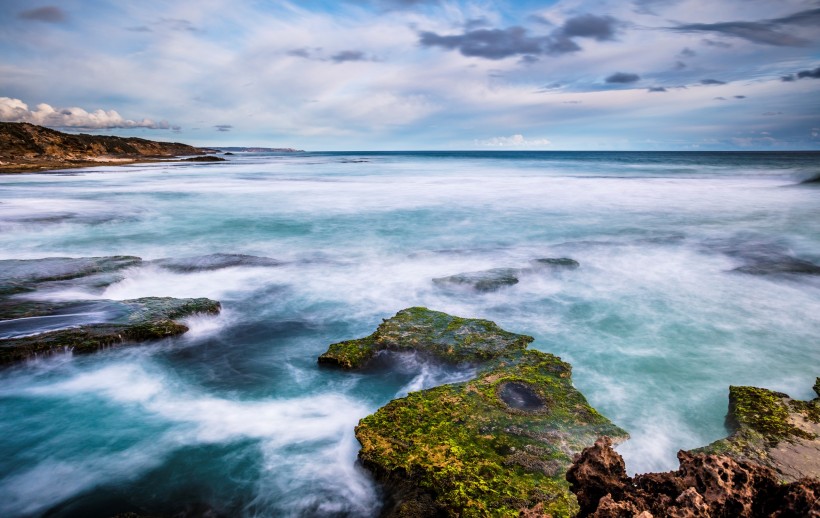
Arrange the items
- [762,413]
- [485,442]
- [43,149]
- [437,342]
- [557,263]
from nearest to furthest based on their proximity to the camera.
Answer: [485,442] → [762,413] → [437,342] → [557,263] → [43,149]

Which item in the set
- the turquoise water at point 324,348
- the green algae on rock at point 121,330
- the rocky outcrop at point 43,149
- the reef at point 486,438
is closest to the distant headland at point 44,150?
the rocky outcrop at point 43,149

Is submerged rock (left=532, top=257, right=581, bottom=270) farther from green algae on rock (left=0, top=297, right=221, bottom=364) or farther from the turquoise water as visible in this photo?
green algae on rock (left=0, top=297, right=221, bottom=364)

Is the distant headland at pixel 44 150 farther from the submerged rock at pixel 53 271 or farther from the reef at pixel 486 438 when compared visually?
the reef at pixel 486 438

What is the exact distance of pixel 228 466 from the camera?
4875 mm

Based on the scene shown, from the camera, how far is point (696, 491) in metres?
2.57

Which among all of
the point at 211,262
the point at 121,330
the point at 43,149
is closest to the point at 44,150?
the point at 43,149

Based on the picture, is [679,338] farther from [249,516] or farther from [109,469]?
[109,469]

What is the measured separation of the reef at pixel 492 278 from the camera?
10.0 meters

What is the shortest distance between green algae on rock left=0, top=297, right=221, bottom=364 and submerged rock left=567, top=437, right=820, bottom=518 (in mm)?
6800

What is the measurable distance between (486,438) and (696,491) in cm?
217

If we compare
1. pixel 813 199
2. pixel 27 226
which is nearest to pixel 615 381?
pixel 27 226

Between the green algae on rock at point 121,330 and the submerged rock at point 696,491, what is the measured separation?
22.3 feet

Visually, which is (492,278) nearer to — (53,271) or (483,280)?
(483,280)

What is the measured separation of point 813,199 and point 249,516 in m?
31.1
